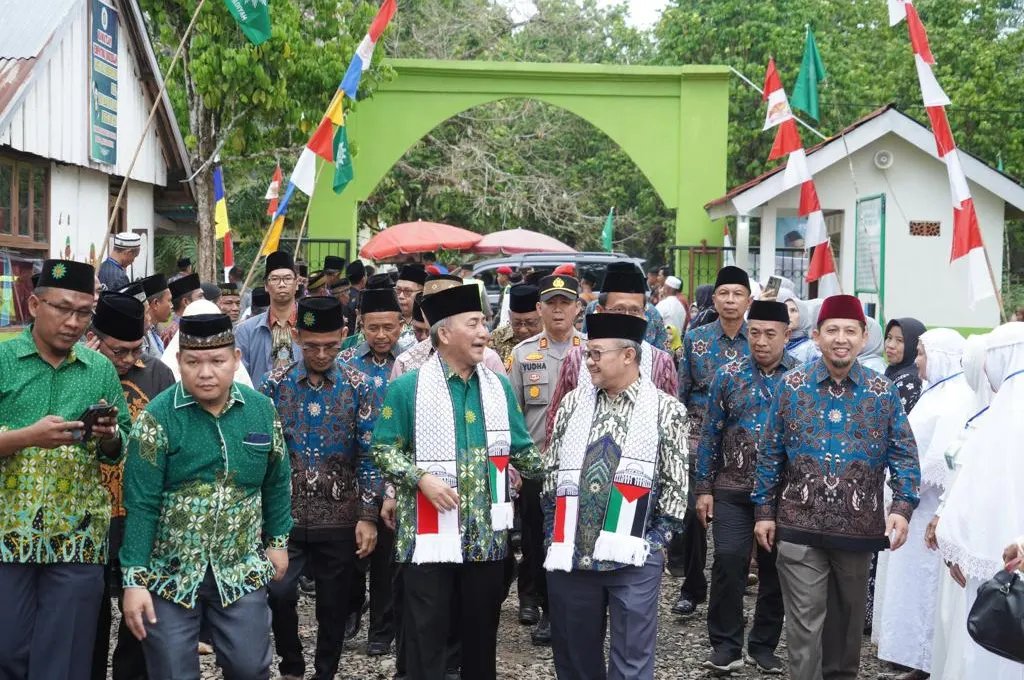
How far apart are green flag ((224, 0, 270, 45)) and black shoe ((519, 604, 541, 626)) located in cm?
634

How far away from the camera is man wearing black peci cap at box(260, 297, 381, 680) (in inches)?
238

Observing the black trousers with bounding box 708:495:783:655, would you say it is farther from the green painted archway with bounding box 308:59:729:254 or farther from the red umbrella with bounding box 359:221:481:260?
the red umbrella with bounding box 359:221:481:260

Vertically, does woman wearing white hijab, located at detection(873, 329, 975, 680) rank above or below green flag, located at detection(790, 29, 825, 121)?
below

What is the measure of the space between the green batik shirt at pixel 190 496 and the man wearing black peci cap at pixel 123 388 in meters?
0.88

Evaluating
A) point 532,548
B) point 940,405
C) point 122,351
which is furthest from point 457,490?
point 940,405

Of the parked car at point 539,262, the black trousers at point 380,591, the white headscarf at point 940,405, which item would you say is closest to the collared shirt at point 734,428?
the white headscarf at point 940,405

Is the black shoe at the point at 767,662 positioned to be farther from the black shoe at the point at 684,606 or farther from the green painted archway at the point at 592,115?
the green painted archway at the point at 592,115

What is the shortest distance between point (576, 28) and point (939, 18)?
40.3 feet

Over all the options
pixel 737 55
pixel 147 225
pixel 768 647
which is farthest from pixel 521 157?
pixel 768 647

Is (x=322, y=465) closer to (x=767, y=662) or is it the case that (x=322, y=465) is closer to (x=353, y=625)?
(x=353, y=625)

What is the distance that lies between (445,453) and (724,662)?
2.66 m

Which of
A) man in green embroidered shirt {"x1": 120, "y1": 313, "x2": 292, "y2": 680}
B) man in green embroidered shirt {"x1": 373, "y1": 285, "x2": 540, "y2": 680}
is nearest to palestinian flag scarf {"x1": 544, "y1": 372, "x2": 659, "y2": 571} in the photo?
man in green embroidered shirt {"x1": 373, "y1": 285, "x2": 540, "y2": 680}

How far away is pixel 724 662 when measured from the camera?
6.91m

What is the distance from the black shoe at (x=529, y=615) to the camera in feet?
25.7
